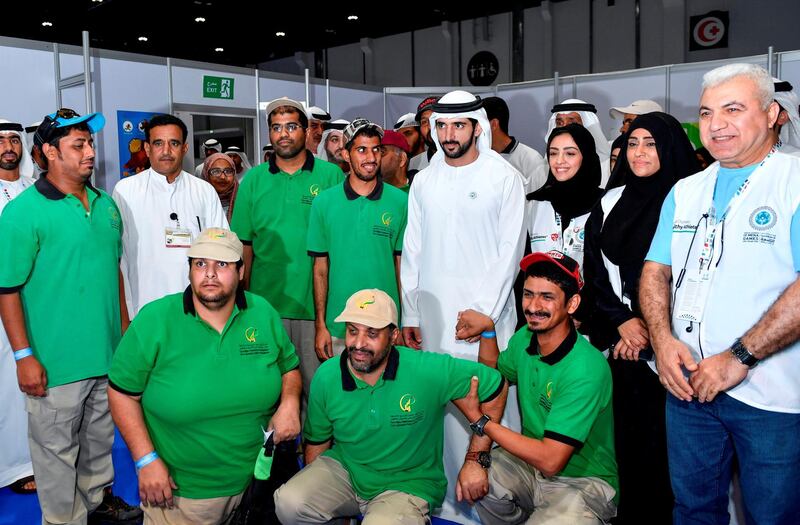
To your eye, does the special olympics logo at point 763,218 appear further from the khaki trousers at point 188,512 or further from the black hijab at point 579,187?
the khaki trousers at point 188,512

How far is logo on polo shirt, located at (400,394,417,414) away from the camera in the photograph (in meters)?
2.36

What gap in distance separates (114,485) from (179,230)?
1289mm

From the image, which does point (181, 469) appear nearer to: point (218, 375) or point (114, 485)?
point (218, 375)

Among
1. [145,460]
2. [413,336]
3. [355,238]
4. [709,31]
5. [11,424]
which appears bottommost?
[11,424]

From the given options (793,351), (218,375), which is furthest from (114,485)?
(793,351)

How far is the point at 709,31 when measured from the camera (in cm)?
1038

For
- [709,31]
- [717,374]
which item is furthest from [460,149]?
[709,31]

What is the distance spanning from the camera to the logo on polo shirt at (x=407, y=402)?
92.8 inches

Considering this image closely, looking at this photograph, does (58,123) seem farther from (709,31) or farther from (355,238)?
(709,31)

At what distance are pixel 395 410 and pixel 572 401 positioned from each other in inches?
23.7

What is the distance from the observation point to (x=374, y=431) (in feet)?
7.79

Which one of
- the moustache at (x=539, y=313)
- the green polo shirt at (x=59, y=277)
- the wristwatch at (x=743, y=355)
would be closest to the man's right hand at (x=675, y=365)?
the wristwatch at (x=743, y=355)

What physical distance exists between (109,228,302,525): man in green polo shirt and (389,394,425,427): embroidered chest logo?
34cm

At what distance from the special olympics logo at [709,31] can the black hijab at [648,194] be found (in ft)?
30.4
